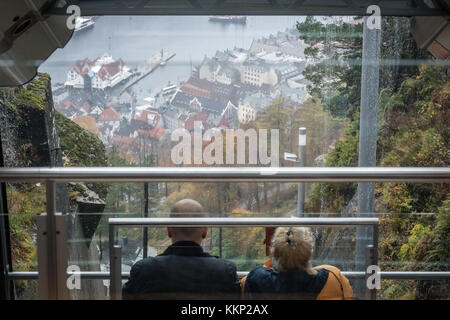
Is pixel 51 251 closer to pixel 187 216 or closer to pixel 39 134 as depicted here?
pixel 187 216

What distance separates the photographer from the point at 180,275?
157cm

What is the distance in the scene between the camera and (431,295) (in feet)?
5.51

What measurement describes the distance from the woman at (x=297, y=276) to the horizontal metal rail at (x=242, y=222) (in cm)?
2

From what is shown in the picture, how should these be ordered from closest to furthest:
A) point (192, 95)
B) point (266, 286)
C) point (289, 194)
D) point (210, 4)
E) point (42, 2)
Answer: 1. point (266, 286)
2. point (289, 194)
3. point (42, 2)
4. point (210, 4)
5. point (192, 95)

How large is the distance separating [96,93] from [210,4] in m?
2.26

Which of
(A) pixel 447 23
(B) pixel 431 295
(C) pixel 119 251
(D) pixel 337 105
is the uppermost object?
(A) pixel 447 23

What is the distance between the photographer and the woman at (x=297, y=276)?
59.5 inches

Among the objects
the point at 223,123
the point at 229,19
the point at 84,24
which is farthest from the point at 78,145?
the point at 229,19

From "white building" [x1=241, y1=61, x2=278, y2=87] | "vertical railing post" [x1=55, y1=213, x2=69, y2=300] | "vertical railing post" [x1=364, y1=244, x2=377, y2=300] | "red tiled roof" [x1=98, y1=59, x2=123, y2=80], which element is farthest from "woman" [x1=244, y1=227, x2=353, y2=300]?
"red tiled roof" [x1=98, y1=59, x2=123, y2=80]

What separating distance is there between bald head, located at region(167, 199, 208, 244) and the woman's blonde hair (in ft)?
0.73

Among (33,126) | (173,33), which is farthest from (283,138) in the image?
(33,126)

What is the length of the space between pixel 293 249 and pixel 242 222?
16 centimetres

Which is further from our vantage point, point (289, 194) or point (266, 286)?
point (289, 194)

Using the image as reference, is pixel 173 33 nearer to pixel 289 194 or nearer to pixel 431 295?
pixel 289 194
